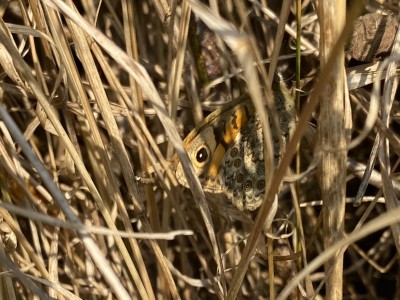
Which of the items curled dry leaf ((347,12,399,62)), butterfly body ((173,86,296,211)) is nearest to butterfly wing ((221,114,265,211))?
butterfly body ((173,86,296,211))

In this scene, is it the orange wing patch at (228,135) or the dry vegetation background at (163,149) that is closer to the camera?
the dry vegetation background at (163,149)

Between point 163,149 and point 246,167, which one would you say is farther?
point 163,149

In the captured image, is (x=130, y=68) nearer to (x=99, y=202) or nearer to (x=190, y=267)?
(x=99, y=202)

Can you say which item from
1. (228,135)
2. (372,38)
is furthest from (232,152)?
(372,38)

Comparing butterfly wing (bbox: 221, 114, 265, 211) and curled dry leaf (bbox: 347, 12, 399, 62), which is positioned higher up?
curled dry leaf (bbox: 347, 12, 399, 62)

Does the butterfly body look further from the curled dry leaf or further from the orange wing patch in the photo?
the curled dry leaf

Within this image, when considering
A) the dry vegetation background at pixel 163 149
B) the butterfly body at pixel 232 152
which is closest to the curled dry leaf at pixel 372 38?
the dry vegetation background at pixel 163 149

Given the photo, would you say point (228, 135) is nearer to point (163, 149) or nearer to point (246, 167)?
point (246, 167)

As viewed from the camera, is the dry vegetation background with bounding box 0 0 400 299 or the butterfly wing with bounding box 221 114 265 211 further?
the butterfly wing with bounding box 221 114 265 211

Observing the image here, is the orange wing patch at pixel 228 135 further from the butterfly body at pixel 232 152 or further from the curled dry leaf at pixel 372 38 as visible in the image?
the curled dry leaf at pixel 372 38
